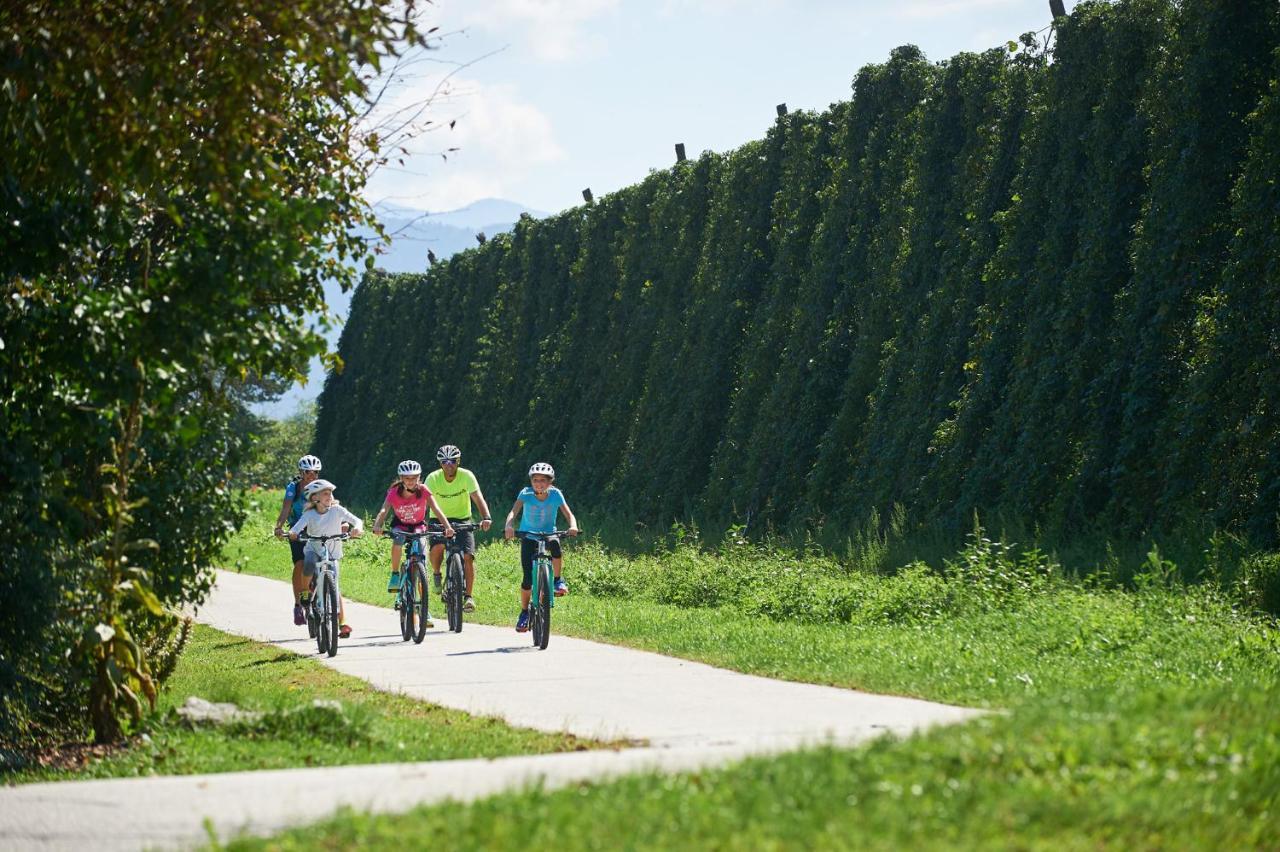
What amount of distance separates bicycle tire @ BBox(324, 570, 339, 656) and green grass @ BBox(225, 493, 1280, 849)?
301 cm

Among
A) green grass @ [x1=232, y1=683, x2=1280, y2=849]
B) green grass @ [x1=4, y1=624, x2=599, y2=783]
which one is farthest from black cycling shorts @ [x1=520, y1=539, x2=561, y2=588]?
green grass @ [x1=232, y1=683, x2=1280, y2=849]

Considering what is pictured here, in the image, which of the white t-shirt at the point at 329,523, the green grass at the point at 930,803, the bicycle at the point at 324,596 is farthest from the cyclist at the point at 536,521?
the green grass at the point at 930,803

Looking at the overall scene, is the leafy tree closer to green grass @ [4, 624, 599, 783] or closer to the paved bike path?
green grass @ [4, 624, 599, 783]

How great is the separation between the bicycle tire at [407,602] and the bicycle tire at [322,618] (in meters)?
1.00

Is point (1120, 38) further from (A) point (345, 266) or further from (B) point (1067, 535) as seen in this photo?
(A) point (345, 266)

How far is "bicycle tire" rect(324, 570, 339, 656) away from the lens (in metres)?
16.0

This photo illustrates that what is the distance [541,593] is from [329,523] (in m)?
2.42

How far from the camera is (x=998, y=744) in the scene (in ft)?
24.5

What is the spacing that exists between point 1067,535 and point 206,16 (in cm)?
1309

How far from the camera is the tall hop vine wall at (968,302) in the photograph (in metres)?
18.5


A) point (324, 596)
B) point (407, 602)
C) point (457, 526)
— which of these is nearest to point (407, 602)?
point (407, 602)

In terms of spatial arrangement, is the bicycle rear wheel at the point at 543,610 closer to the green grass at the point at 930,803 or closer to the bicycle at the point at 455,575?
the bicycle at the point at 455,575

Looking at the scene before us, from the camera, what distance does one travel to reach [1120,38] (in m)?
20.8

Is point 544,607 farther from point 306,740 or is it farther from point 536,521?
point 306,740
